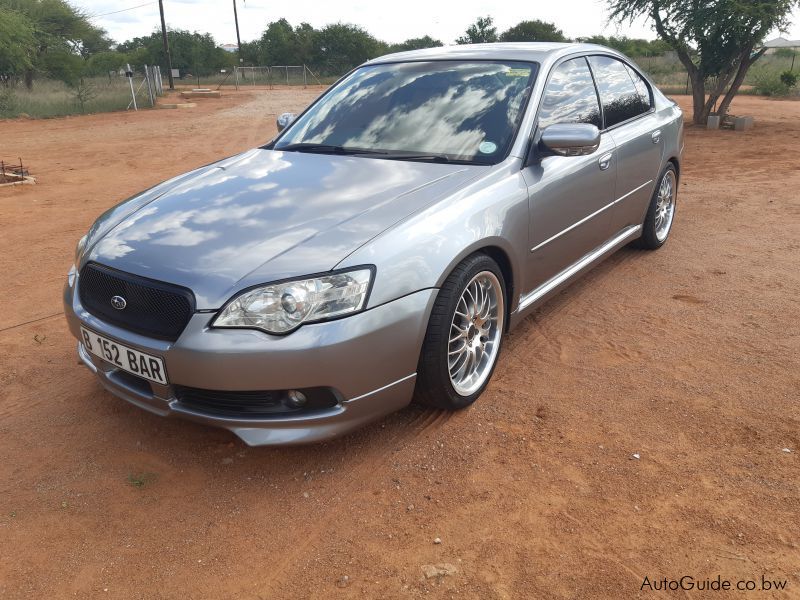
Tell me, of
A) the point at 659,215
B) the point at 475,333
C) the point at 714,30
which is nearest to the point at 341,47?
the point at 714,30

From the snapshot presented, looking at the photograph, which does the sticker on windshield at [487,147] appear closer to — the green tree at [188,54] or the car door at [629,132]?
the car door at [629,132]

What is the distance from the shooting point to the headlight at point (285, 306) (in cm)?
237

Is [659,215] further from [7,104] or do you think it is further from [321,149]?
[7,104]

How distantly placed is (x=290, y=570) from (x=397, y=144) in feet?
7.35

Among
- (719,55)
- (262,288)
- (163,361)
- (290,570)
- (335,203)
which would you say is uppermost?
(719,55)

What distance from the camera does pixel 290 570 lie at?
2172mm

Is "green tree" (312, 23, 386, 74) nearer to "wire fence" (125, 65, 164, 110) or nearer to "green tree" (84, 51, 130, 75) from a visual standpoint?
"green tree" (84, 51, 130, 75)

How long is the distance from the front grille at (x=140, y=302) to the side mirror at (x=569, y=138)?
1.92m

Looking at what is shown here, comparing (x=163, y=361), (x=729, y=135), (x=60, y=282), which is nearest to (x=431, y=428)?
(x=163, y=361)

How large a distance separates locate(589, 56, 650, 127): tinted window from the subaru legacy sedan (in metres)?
0.06

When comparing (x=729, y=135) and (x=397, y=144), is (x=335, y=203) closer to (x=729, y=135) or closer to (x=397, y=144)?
(x=397, y=144)

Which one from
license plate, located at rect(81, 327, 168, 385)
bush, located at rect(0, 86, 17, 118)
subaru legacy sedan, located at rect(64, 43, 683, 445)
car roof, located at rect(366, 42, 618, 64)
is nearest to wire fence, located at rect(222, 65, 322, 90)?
bush, located at rect(0, 86, 17, 118)

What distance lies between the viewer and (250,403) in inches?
98.7

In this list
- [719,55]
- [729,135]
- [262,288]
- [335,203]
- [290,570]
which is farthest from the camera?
[719,55]
